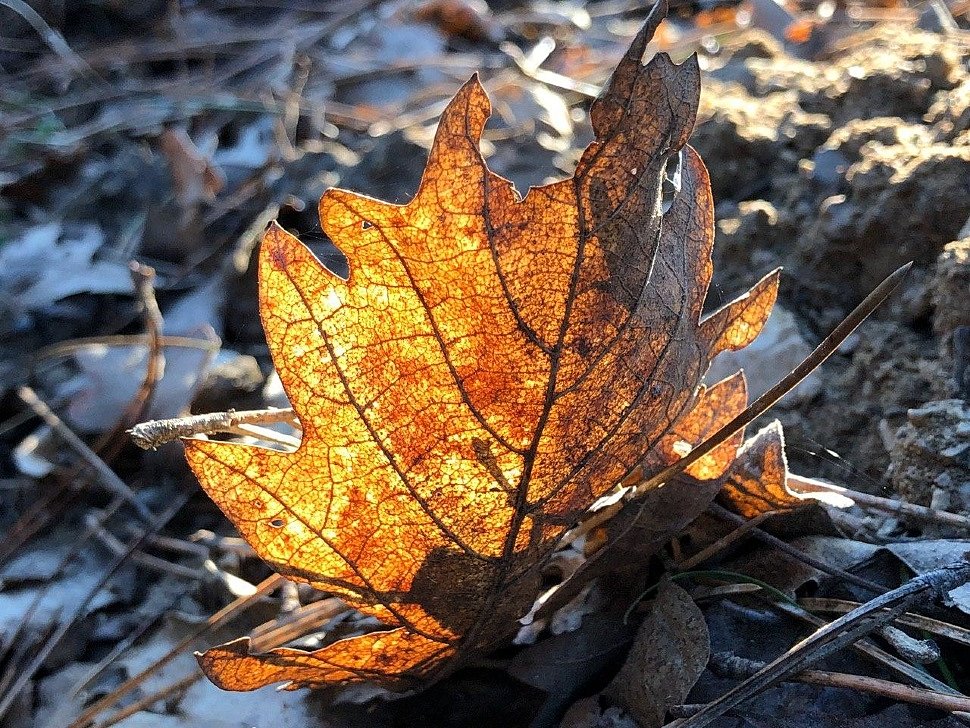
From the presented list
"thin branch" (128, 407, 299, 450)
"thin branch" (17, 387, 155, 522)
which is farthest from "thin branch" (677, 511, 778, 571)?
"thin branch" (17, 387, 155, 522)

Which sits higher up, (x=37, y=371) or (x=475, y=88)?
(x=475, y=88)

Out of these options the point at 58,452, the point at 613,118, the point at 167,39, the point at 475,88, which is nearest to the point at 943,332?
the point at 613,118

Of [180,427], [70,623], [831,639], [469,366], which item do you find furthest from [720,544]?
[70,623]

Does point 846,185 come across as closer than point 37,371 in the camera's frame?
Yes

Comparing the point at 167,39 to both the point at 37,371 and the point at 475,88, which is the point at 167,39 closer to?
the point at 37,371

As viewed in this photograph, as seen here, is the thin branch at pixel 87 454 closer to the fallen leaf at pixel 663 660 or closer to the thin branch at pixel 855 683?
the fallen leaf at pixel 663 660

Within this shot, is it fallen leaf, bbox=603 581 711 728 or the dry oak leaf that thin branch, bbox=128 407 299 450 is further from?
fallen leaf, bbox=603 581 711 728

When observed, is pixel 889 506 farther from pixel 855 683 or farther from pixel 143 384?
pixel 143 384
